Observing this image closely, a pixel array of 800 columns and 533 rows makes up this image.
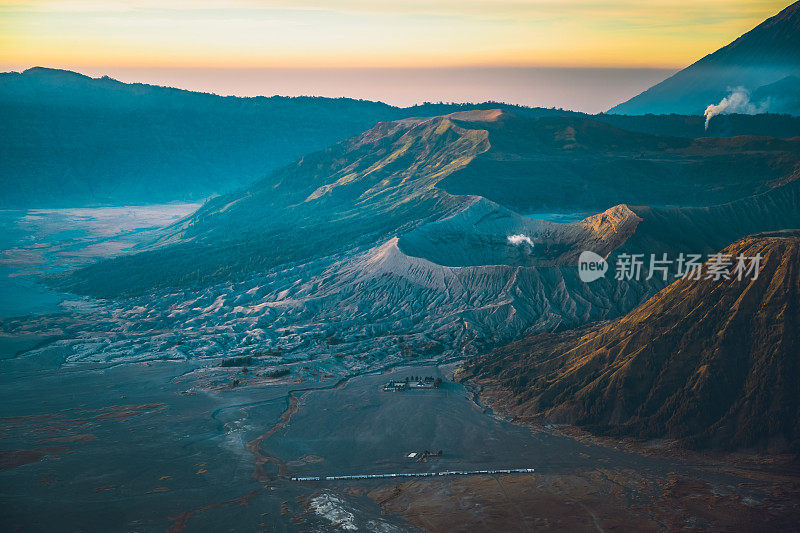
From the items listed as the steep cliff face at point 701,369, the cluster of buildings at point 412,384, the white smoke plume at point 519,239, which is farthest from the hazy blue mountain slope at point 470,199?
the steep cliff face at point 701,369

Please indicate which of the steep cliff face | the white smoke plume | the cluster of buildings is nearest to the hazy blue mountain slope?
the white smoke plume

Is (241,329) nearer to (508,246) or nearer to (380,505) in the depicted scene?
(508,246)

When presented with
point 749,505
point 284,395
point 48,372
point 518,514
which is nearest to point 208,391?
point 284,395

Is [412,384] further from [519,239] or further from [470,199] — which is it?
[470,199]

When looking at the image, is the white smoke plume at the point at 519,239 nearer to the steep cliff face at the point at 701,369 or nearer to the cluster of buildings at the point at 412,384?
the cluster of buildings at the point at 412,384

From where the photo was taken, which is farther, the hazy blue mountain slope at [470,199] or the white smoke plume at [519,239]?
the hazy blue mountain slope at [470,199]
